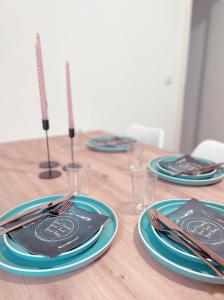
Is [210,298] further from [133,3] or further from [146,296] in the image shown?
[133,3]

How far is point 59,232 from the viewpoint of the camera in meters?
0.53

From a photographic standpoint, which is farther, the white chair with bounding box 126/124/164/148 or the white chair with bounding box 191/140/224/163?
the white chair with bounding box 126/124/164/148

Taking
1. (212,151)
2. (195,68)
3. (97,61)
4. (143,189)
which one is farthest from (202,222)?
(195,68)

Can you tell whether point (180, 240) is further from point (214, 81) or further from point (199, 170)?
point (214, 81)

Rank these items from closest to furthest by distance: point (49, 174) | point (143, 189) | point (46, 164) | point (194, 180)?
point (143, 189), point (194, 180), point (49, 174), point (46, 164)

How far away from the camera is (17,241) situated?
50cm

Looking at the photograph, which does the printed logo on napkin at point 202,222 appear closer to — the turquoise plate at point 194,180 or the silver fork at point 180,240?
the silver fork at point 180,240

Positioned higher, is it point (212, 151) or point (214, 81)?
point (214, 81)

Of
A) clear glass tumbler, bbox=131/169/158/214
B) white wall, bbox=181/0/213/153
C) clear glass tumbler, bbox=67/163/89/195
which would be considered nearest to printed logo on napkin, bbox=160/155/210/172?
clear glass tumbler, bbox=131/169/158/214

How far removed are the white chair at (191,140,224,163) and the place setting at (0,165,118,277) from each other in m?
0.75

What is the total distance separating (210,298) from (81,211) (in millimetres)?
348

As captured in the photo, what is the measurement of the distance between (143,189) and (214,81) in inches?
92.6

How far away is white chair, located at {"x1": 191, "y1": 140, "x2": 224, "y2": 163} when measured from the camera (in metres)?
1.15

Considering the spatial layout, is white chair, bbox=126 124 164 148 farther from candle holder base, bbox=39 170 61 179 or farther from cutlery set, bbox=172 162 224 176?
candle holder base, bbox=39 170 61 179
